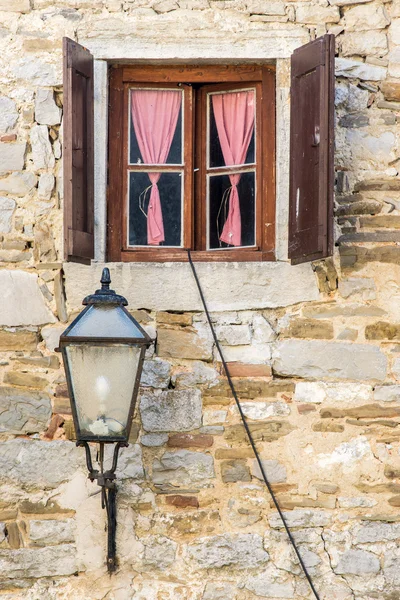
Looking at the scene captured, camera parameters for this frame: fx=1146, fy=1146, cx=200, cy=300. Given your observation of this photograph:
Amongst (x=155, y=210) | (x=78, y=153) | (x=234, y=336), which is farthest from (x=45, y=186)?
(x=234, y=336)

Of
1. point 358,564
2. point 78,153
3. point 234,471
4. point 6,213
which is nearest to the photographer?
point 358,564

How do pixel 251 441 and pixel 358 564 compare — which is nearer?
pixel 358 564

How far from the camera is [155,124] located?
5.40 m

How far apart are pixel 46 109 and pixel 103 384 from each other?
1466 millimetres

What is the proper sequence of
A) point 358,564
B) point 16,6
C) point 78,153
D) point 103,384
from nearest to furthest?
point 103,384 → point 358,564 → point 78,153 → point 16,6

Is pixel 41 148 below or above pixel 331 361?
above

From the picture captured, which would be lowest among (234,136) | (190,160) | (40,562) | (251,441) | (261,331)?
(40,562)

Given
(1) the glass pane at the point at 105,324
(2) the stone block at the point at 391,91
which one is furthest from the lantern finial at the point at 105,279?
(2) the stone block at the point at 391,91

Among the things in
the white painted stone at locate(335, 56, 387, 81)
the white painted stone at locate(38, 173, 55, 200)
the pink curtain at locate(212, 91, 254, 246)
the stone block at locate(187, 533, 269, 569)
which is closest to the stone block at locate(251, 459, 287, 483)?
the stone block at locate(187, 533, 269, 569)

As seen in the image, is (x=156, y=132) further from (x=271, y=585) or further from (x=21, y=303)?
(x=271, y=585)

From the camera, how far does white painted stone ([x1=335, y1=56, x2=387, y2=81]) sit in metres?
5.23

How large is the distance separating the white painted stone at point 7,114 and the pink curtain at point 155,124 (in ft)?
1.83

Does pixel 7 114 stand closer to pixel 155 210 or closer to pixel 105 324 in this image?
pixel 155 210

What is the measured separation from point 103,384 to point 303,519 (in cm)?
109
